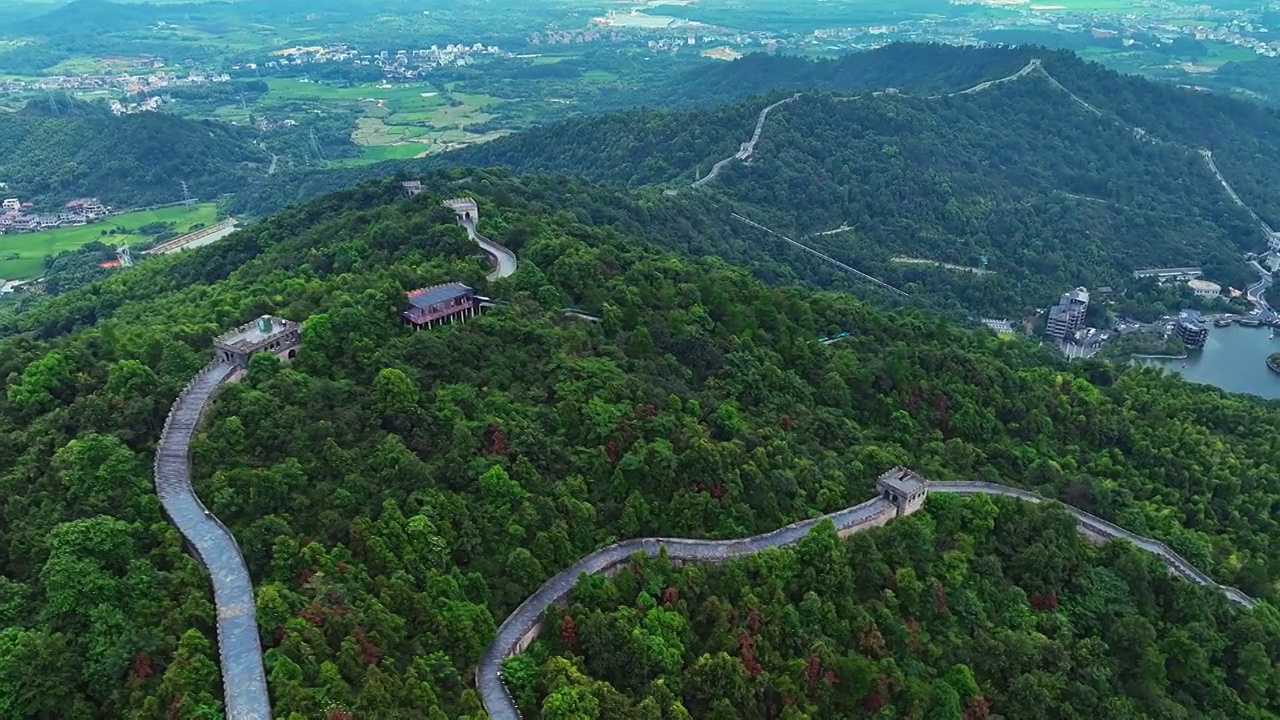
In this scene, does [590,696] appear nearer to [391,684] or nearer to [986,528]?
[391,684]

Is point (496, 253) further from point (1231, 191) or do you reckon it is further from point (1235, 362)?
point (1231, 191)

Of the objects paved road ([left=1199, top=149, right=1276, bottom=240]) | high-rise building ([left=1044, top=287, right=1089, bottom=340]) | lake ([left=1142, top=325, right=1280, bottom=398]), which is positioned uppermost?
paved road ([left=1199, top=149, right=1276, bottom=240])

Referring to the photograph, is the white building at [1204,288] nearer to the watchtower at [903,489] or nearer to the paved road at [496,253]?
the watchtower at [903,489]

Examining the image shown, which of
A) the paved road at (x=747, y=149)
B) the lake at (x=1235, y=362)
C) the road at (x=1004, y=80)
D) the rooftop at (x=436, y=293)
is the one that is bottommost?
the lake at (x=1235, y=362)

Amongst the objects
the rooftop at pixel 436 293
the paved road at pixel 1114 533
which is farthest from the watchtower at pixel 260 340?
the paved road at pixel 1114 533

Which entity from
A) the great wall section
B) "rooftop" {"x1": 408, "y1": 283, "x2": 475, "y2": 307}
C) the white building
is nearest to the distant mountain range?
the white building

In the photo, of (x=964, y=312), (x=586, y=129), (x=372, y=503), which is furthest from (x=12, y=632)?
(x=586, y=129)

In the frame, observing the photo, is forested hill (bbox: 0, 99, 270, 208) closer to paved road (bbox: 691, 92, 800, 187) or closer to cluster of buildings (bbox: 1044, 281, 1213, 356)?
paved road (bbox: 691, 92, 800, 187)
